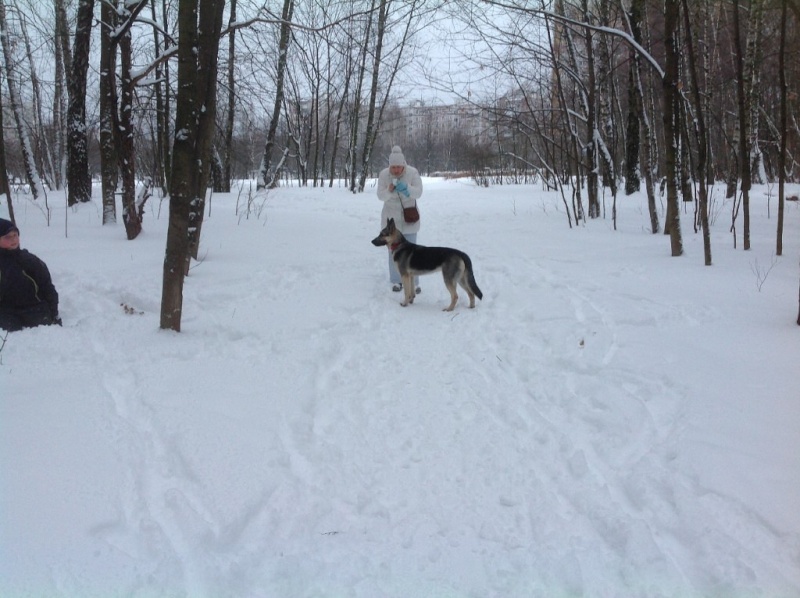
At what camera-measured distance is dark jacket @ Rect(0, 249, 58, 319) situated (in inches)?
199

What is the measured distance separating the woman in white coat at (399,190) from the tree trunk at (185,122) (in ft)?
8.61

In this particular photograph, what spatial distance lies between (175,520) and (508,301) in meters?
5.03

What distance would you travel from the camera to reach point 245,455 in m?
3.26

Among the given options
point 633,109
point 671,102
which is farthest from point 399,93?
point 671,102

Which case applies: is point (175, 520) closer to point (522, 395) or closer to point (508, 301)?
point (522, 395)

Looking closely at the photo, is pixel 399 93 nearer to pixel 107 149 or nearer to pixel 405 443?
pixel 107 149

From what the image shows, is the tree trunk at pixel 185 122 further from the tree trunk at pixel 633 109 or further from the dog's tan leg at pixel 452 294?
the tree trunk at pixel 633 109

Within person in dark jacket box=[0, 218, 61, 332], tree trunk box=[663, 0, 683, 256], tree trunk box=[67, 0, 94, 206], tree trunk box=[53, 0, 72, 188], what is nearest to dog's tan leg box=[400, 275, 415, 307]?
person in dark jacket box=[0, 218, 61, 332]

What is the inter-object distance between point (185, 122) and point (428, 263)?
322cm

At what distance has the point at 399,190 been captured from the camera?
700 cm

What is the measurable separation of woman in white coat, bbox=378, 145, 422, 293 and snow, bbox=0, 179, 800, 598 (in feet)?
4.03

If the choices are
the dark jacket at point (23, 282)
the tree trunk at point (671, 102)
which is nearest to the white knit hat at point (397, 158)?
the tree trunk at point (671, 102)

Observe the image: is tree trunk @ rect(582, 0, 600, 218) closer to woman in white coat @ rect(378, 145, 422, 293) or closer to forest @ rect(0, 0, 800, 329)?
forest @ rect(0, 0, 800, 329)

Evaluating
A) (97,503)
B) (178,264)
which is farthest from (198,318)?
(97,503)
